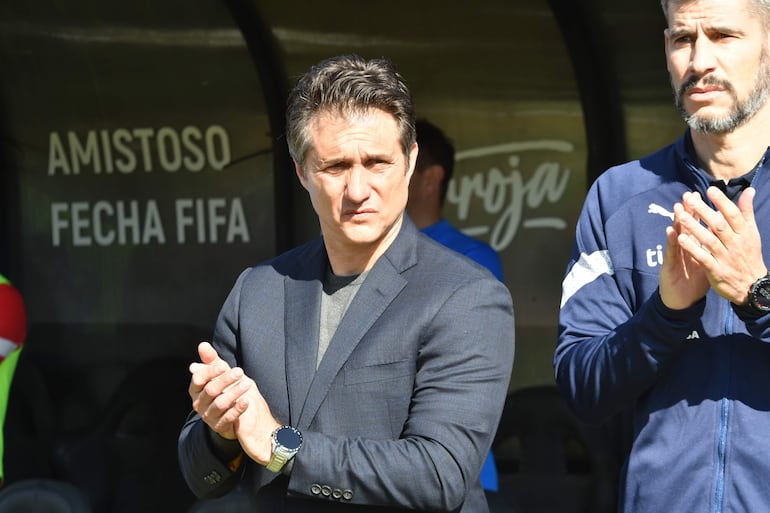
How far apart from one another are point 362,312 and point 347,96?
374mm

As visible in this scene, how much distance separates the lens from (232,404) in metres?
1.98

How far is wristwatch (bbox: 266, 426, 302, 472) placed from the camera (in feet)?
6.61

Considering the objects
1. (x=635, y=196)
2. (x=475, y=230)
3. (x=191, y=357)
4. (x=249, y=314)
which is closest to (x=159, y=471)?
(x=191, y=357)

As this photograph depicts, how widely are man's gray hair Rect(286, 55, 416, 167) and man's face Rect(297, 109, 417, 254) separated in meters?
0.01

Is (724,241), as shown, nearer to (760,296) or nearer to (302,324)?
(760,296)

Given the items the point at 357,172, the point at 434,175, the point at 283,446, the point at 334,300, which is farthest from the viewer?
the point at 434,175

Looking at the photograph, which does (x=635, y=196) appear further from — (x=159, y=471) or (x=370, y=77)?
(x=159, y=471)

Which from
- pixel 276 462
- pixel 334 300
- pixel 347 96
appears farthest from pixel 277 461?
pixel 347 96

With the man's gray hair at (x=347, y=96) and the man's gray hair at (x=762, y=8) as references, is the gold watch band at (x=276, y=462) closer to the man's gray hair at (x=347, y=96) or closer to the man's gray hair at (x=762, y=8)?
the man's gray hair at (x=347, y=96)

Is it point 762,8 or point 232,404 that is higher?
point 762,8

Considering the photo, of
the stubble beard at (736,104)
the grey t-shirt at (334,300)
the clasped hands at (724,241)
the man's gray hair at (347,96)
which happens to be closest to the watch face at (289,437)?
the grey t-shirt at (334,300)

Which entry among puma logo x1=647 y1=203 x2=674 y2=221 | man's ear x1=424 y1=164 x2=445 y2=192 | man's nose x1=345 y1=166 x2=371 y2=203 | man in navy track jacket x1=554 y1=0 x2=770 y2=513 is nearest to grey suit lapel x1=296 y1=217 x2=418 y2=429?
man's nose x1=345 y1=166 x2=371 y2=203

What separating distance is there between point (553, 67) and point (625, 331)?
263cm

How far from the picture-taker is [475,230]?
187 inches
